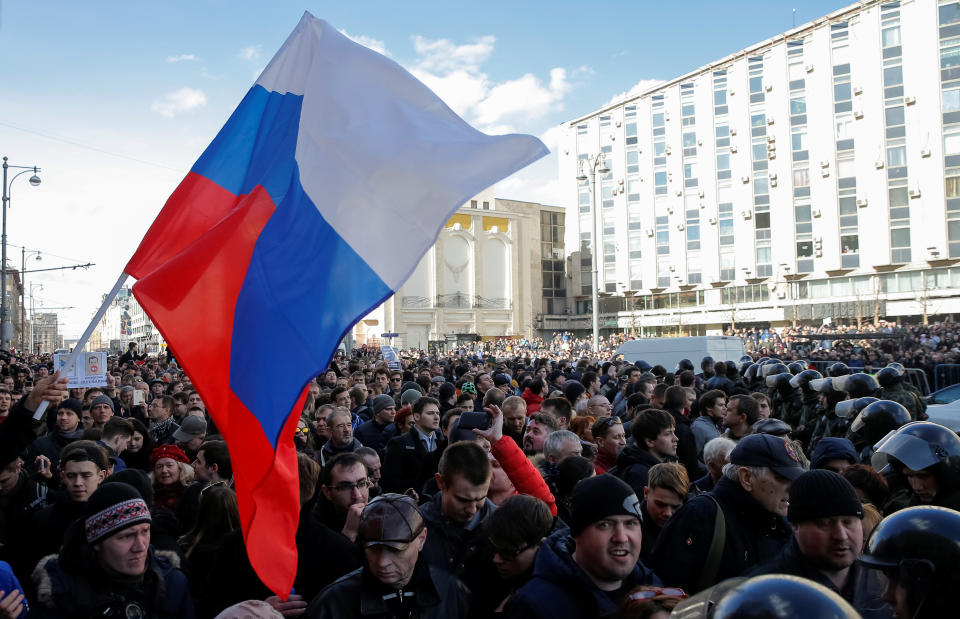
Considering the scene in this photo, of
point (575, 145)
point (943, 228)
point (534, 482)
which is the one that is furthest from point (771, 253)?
point (534, 482)

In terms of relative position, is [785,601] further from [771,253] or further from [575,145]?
[575,145]

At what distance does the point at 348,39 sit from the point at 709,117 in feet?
192

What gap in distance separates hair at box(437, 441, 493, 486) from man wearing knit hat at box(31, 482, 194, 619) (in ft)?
4.30

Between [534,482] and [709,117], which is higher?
[709,117]

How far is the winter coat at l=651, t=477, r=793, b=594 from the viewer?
11.1ft

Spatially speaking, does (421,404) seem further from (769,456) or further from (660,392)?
(769,456)

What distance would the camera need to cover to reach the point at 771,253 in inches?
2159

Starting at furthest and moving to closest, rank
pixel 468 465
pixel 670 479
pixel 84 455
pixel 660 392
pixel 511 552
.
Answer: pixel 660 392 → pixel 84 455 → pixel 670 479 → pixel 468 465 → pixel 511 552

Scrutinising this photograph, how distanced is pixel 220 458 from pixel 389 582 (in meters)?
2.25

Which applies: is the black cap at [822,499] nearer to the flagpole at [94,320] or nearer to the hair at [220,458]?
the flagpole at [94,320]

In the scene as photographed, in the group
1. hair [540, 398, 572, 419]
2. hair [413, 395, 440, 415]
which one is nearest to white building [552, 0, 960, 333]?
hair [540, 398, 572, 419]

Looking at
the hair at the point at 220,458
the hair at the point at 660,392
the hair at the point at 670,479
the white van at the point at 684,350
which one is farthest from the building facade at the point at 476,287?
the hair at the point at 670,479

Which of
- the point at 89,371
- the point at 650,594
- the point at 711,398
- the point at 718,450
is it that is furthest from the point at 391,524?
the point at 89,371

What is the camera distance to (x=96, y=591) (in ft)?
10.1
